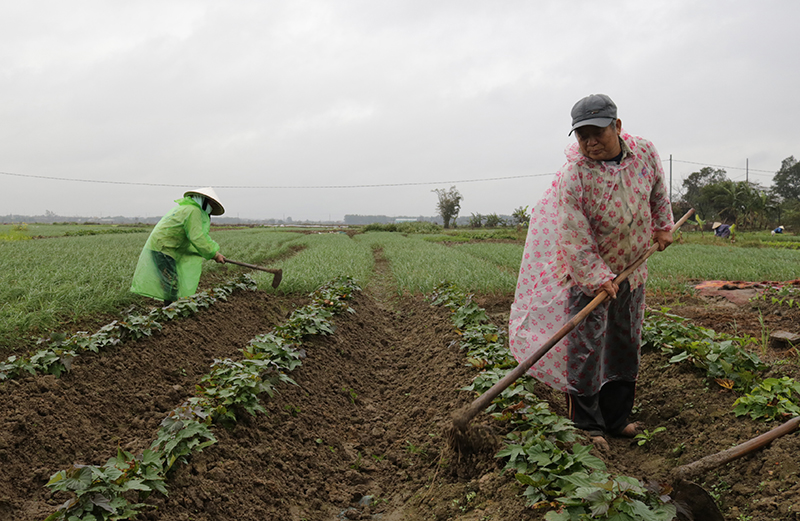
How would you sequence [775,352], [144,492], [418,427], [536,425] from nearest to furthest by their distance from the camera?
[144,492] < [536,425] < [418,427] < [775,352]

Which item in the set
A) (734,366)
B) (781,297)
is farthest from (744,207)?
(734,366)

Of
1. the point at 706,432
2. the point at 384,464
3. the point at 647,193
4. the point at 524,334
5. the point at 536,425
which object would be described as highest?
the point at 647,193

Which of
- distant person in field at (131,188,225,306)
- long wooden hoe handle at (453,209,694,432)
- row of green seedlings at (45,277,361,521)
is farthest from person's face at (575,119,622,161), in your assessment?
distant person in field at (131,188,225,306)

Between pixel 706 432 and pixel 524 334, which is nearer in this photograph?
pixel 706 432

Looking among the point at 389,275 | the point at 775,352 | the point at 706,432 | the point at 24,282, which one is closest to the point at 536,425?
the point at 706,432

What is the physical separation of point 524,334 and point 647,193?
1.16m

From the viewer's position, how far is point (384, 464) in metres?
3.18

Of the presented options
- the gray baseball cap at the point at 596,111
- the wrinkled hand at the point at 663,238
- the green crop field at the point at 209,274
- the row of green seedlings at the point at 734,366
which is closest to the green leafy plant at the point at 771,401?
the row of green seedlings at the point at 734,366

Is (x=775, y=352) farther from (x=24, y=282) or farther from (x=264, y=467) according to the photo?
(x=24, y=282)

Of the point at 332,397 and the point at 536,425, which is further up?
the point at 536,425

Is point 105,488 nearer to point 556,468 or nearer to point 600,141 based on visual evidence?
point 556,468

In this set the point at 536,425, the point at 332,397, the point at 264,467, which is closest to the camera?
the point at 536,425

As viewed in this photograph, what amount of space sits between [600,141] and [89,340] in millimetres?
4304

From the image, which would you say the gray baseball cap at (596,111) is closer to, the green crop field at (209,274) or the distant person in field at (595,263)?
the distant person in field at (595,263)
